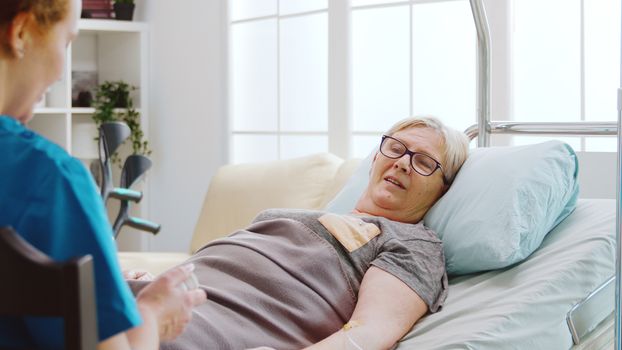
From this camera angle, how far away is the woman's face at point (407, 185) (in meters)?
2.17

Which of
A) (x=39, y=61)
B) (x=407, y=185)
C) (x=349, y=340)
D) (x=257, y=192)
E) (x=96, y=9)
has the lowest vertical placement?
(x=349, y=340)

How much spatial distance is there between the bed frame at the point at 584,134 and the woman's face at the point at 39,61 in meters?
1.03

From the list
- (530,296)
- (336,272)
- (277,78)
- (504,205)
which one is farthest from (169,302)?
(277,78)

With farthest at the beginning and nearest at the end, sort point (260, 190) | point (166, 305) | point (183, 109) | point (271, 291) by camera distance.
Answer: point (183, 109)
point (260, 190)
point (271, 291)
point (166, 305)

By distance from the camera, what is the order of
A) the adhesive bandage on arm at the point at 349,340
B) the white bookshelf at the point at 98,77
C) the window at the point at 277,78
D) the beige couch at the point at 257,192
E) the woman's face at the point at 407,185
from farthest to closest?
the white bookshelf at the point at 98,77 → the window at the point at 277,78 → the beige couch at the point at 257,192 → the woman's face at the point at 407,185 → the adhesive bandage on arm at the point at 349,340

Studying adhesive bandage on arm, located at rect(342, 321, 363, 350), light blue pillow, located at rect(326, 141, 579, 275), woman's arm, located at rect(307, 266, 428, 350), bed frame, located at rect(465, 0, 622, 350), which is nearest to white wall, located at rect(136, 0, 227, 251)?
bed frame, located at rect(465, 0, 622, 350)

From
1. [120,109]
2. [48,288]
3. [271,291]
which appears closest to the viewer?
[48,288]

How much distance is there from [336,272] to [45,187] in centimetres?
106

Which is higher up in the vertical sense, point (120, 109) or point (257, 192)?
point (120, 109)

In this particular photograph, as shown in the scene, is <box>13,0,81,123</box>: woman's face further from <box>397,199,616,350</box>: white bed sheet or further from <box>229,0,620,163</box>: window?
<box>229,0,620,163</box>: window

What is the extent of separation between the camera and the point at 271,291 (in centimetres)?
186

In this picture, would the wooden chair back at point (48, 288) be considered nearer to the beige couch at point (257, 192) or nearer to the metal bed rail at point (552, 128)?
the metal bed rail at point (552, 128)

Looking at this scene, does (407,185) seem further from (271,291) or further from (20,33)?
(20,33)

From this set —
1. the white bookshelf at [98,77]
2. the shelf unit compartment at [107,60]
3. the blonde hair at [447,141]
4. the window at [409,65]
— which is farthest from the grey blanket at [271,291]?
the shelf unit compartment at [107,60]
